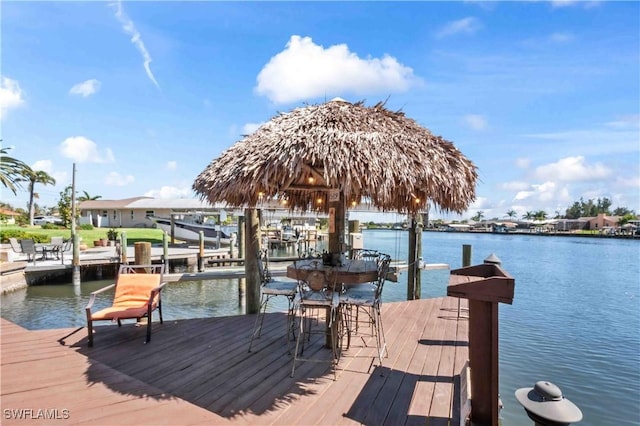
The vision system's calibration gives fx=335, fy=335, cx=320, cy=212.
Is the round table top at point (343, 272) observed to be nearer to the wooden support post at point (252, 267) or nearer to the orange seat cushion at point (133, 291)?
the wooden support post at point (252, 267)

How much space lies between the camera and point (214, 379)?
3.10 meters

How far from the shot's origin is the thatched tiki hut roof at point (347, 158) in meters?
3.52

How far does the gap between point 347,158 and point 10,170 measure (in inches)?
483

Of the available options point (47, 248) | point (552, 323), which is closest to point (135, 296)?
point (552, 323)

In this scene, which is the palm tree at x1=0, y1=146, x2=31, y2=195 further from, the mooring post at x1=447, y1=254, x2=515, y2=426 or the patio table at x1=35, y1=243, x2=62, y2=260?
the mooring post at x1=447, y1=254, x2=515, y2=426

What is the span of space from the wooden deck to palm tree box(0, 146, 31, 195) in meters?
8.17

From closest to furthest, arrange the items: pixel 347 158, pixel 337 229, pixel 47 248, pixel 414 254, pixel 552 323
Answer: pixel 347 158 → pixel 337 229 → pixel 414 254 → pixel 552 323 → pixel 47 248

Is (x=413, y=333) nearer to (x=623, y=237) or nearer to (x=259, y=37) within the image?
(x=259, y=37)

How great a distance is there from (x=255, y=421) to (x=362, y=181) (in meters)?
2.34

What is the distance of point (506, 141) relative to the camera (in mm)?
16828

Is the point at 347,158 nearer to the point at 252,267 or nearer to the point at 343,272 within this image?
the point at 343,272

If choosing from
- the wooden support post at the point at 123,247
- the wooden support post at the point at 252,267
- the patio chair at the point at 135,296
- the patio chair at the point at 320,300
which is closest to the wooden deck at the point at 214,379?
the patio chair at the point at 320,300

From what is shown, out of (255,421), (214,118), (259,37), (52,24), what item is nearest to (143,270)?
(255,421)

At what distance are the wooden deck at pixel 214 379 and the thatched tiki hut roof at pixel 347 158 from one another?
181cm
